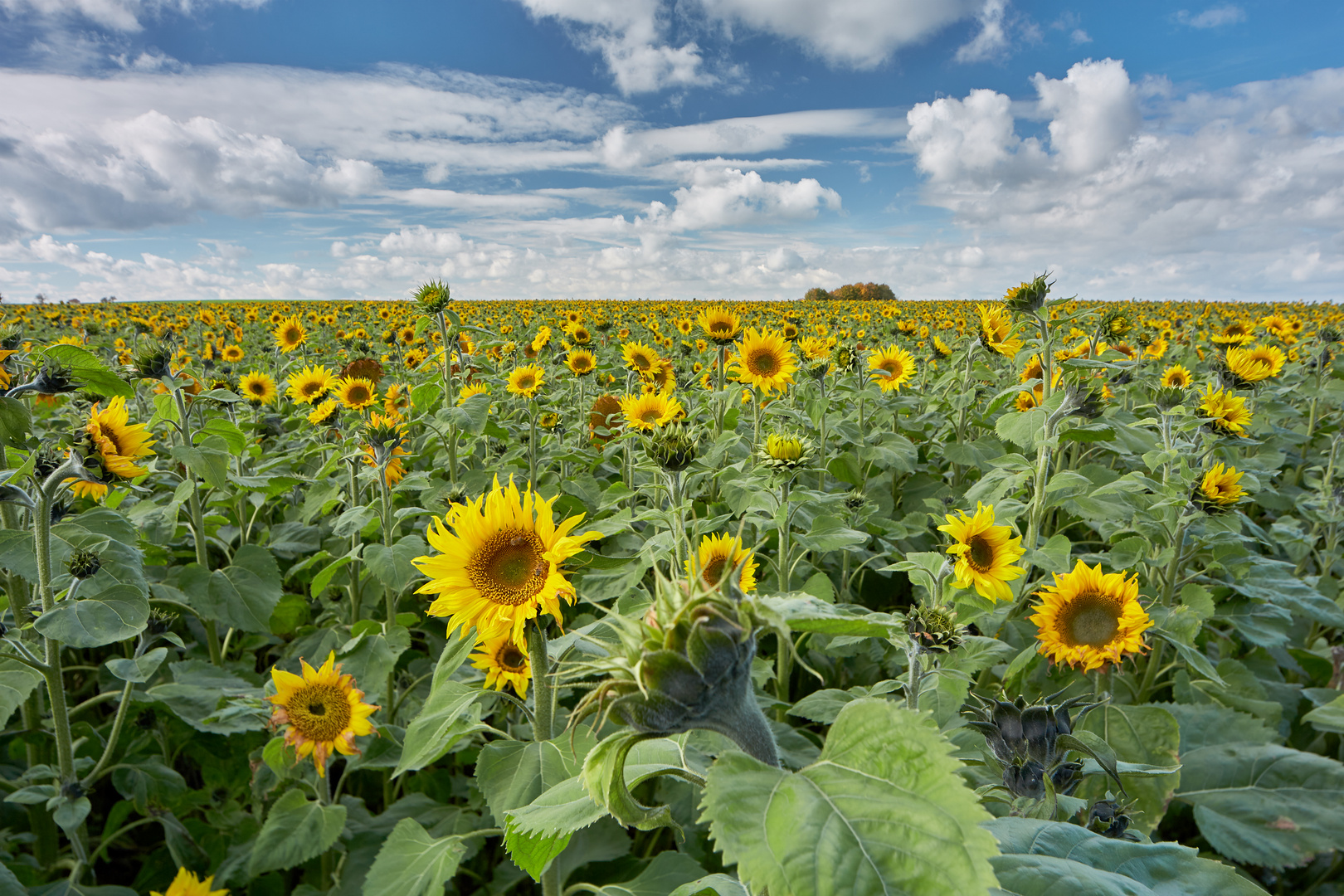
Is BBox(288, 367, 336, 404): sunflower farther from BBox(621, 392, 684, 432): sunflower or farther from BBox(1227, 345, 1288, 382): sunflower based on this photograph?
BBox(1227, 345, 1288, 382): sunflower

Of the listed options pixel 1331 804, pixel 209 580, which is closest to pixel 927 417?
pixel 1331 804

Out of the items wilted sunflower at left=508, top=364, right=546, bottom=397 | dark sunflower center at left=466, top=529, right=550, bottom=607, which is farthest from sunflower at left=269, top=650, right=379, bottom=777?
wilted sunflower at left=508, top=364, right=546, bottom=397

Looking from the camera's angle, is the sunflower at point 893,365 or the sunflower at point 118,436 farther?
the sunflower at point 893,365

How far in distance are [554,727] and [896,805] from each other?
6.29ft

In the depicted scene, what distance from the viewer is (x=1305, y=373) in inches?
336

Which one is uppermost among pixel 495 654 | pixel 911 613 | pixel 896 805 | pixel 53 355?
pixel 53 355

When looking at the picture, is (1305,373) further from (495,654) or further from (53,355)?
(53,355)

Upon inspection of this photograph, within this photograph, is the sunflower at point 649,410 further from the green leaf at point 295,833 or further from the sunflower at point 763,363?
the green leaf at point 295,833

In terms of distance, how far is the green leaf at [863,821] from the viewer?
1.82ft

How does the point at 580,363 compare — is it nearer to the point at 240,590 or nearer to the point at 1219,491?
the point at 240,590

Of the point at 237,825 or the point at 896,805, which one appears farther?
the point at 237,825

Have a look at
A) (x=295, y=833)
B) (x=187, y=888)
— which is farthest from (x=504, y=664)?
(x=187, y=888)

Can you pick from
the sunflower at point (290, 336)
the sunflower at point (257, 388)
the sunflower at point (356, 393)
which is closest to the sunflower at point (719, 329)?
the sunflower at point (356, 393)

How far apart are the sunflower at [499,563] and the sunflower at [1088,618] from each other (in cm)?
202
